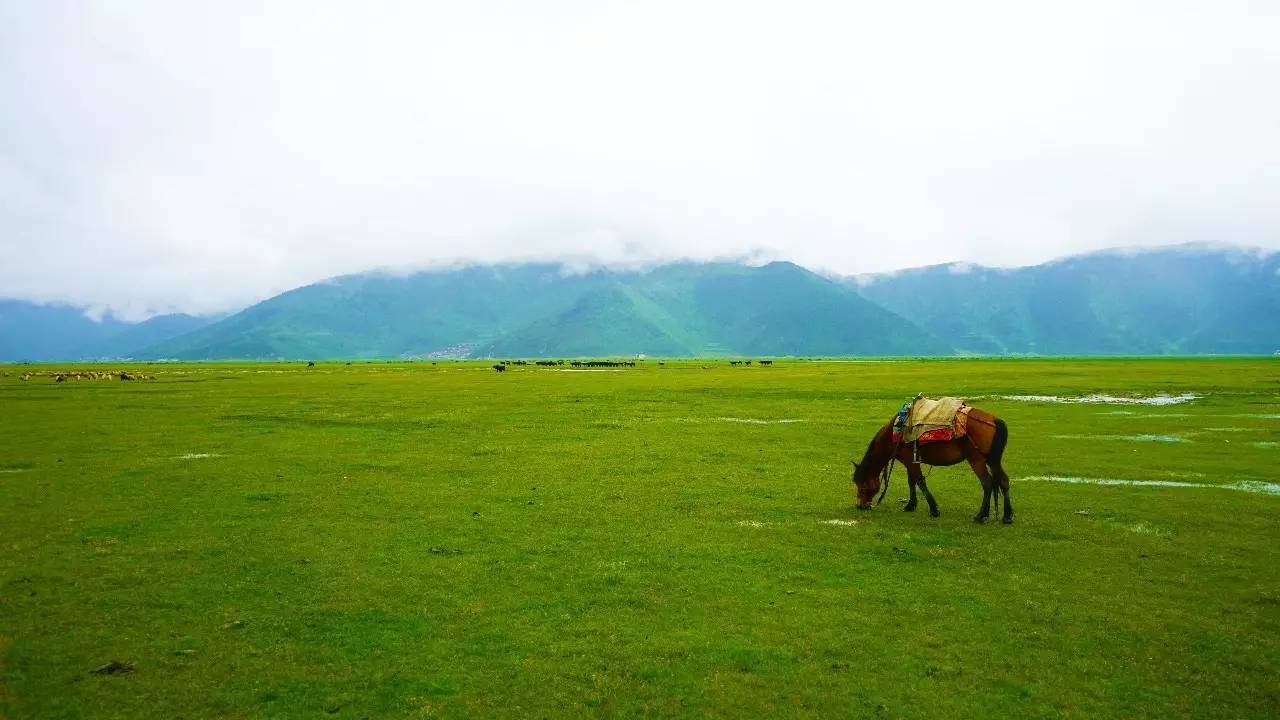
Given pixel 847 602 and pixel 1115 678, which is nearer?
Result: pixel 1115 678

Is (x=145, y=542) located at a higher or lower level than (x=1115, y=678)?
higher

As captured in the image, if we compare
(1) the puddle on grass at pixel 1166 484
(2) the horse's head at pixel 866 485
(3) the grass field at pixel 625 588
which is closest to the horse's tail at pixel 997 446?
(3) the grass field at pixel 625 588

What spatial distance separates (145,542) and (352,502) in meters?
4.82

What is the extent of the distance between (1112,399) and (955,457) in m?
44.8

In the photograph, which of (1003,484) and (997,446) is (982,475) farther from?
(997,446)

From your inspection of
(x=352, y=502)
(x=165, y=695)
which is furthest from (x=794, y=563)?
(x=352, y=502)

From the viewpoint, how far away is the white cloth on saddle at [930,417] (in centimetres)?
1706

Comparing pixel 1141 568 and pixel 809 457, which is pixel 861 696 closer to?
pixel 1141 568

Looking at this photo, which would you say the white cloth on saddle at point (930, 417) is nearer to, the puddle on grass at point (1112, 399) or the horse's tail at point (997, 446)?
the horse's tail at point (997, 446)

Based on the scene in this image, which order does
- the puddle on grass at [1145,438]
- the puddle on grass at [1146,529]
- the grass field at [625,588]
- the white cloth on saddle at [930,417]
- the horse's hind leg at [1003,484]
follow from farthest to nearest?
the puddle on grass at [1145,438]
the white cloth on saddle at [930,417]
the horse's hind leg at [1003,484]
the puddle on grass at [1146,529]
the grass field at [625,588]

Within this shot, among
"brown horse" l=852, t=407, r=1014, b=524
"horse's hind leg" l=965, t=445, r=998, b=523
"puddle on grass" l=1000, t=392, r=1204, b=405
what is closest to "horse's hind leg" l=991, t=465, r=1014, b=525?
"brown horse" l=852, t=407, r=1014, b=524

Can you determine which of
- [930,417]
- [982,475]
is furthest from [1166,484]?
[930,417]

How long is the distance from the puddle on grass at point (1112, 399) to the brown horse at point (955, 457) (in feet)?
130

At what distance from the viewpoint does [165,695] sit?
8.66 meters
